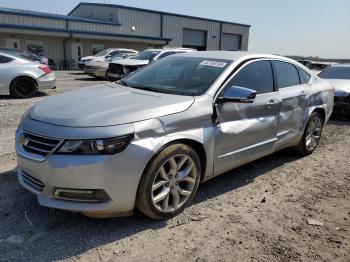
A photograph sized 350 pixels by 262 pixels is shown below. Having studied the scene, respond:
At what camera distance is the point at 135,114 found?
317 centimetres

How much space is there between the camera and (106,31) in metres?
34.6

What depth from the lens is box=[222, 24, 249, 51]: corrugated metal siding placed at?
46188 millimetres

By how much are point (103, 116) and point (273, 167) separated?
3.04 meters

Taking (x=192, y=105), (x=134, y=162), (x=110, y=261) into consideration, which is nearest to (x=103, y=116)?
(x=134, y=162)

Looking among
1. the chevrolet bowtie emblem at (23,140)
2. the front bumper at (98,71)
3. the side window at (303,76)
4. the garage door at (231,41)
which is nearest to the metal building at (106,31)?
the garage door at (231,41)

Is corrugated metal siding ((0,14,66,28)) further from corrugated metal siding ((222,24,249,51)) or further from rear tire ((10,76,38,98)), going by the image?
corrugated metal siding ((222,24,249,51))

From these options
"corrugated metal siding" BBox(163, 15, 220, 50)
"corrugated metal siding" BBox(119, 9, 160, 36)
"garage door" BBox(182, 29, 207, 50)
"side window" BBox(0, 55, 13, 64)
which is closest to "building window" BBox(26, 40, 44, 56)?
"corrugated metal siding" BBox(119, 9, 160, 36)

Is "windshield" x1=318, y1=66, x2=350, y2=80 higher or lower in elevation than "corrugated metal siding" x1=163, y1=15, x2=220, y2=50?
lower

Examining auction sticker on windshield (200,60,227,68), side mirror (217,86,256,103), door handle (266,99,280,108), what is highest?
auction sticker on windshield (200,60,227,68)

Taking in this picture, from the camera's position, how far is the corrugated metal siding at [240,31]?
4619 centimetres

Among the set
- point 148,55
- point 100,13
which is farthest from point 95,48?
point 148,55

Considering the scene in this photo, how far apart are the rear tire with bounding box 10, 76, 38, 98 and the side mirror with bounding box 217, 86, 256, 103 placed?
8400 mm

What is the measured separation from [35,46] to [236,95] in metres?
30.0

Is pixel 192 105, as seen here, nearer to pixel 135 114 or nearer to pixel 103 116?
pixel 135 114
